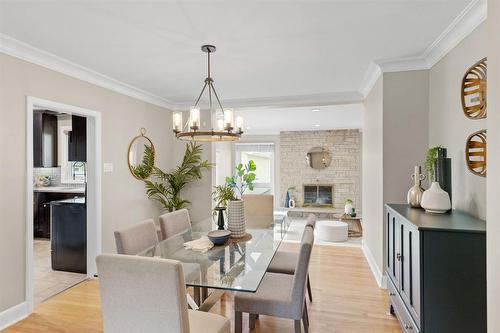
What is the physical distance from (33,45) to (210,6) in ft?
5.88

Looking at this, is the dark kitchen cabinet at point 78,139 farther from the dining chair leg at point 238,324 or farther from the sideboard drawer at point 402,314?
the sideboard drawer at point 402,314

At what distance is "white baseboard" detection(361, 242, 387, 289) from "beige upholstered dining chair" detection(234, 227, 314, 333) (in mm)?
1625

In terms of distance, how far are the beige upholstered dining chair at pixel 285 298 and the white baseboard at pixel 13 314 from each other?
2.04 meters

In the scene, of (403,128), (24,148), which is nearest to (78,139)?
(24,148)

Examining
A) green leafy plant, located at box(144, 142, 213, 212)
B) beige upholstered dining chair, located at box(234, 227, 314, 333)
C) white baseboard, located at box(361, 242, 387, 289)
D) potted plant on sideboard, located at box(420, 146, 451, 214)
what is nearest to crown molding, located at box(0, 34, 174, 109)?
green leafy plant, located at box(144, 142, 213, 212)

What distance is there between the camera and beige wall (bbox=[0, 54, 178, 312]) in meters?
2.44

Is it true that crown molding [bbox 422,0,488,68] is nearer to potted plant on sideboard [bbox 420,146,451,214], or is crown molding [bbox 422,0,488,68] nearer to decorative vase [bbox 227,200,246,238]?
potted plant on sideboard [bbox 420,146,451,214]

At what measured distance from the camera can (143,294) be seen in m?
1.35

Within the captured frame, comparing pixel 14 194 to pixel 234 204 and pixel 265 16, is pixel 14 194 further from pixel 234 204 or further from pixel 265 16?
pixel 265 16

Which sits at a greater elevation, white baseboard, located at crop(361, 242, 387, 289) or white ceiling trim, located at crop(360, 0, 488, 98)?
white ceiling trim, located at crop(360, 0, 488, 98)

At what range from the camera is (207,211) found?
487 centimetres

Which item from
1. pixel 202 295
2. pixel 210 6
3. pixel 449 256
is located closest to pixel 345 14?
pixel 210 6

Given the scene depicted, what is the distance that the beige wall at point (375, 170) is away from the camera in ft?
10.4

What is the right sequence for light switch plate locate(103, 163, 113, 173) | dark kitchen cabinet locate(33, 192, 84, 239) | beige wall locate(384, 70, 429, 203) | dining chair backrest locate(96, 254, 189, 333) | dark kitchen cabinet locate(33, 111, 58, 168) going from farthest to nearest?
dark kitchen cabinet locate(33, 192, 84, 239) → dark kitchen cabinet locate(33, 111, 58, 168) → light switch plate locate(103, 163, 113, 173) → beige wall locate(384, 70, 429, 203) → dining chair backrest locate(96, 254, 189, 333)
